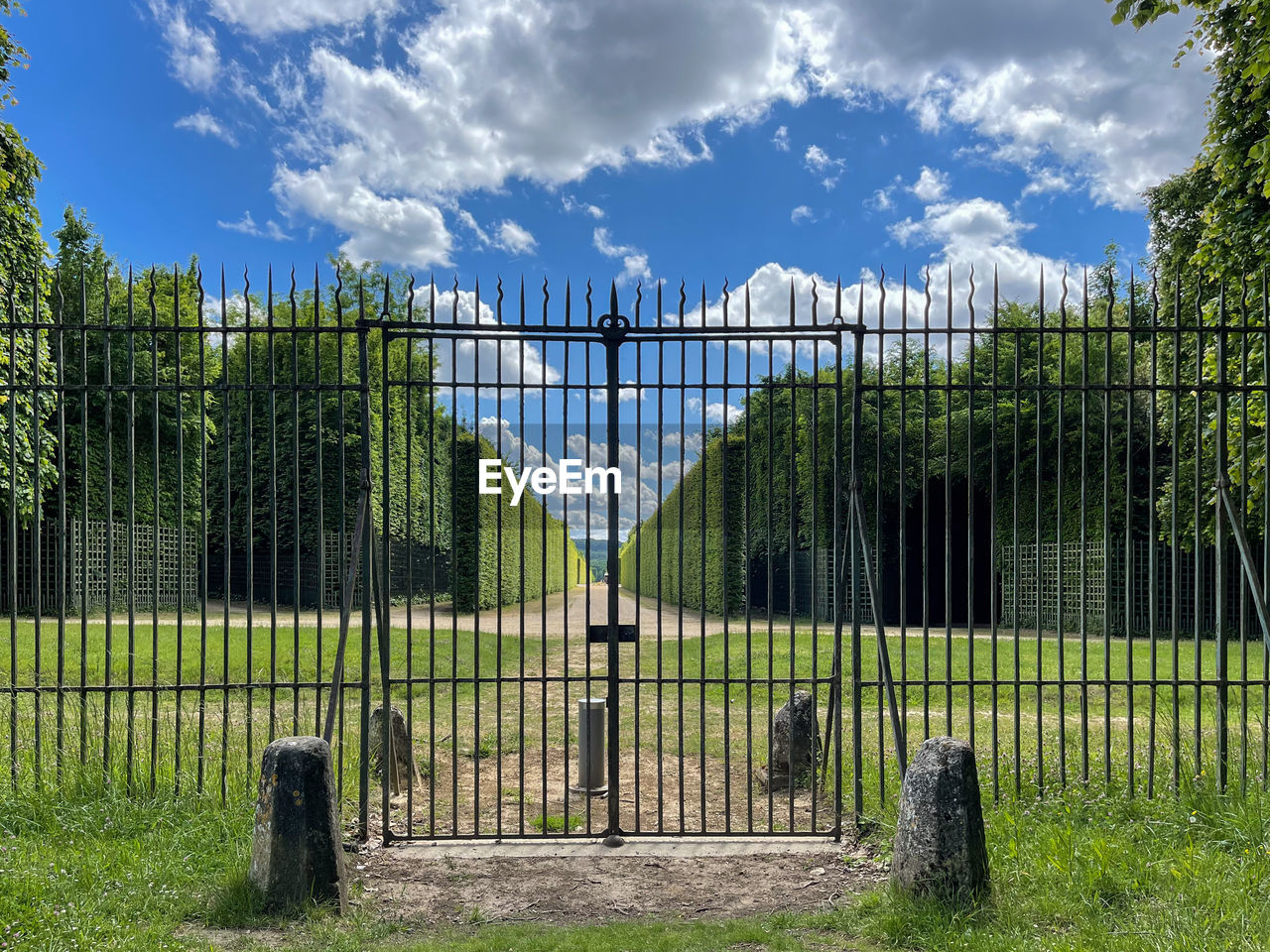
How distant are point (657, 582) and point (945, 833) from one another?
12.3 ft

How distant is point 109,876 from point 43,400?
11.6m

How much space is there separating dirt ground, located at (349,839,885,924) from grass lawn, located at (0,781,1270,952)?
17cm

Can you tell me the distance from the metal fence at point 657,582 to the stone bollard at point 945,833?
711 mm

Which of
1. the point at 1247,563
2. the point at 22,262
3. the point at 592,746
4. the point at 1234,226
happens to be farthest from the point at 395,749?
the point at 22,262

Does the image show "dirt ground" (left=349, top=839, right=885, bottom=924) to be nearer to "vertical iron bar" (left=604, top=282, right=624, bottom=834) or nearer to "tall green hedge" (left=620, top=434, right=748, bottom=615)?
"vertical iron bar" (left=604, top=282, right=624, bottom=834)

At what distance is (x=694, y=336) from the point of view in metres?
5.76

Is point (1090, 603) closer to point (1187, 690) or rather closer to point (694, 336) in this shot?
point (1187, 690)

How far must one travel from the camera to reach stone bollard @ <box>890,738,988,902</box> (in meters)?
4.45

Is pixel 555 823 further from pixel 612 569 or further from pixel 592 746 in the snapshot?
pixel 612 569

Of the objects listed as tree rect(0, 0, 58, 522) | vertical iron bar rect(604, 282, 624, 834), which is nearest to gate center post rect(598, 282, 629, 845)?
vertical iron bar rect(604, 282, 624, 834)

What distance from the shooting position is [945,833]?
4484mm

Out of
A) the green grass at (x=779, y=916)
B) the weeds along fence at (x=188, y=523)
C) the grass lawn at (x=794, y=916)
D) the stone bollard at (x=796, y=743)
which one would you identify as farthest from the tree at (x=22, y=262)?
the stone bollard at (x=796, y=743)

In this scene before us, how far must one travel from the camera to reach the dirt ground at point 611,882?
4730 mm

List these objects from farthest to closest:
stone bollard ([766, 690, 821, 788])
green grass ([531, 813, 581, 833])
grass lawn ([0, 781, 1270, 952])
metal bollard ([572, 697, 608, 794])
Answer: metal bollard ([572, 697, 608, 794]), stone bollard ([766, 690, 821, 788]), green grass ([531, 813, 581, 833]), grass lawn ([0, 781, 1270, 952])
